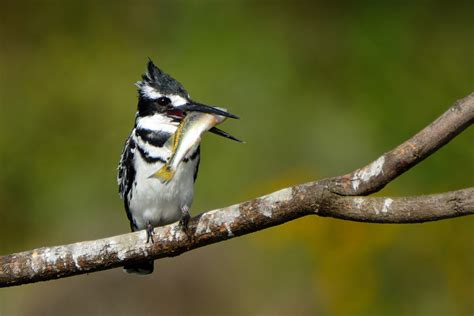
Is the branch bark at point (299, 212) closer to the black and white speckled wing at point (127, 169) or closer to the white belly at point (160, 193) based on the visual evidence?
the white belly at point (160, 193)

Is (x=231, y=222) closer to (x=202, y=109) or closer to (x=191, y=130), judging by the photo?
(x=191, y=130)

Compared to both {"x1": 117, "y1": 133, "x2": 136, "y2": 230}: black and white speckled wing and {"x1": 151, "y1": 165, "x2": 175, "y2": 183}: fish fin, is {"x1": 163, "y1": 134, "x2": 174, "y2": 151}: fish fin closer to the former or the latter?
{"x1": 151, "y1": 165, "x2": 175, "y2": 183}: fish fin

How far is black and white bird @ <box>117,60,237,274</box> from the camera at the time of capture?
2922 mm

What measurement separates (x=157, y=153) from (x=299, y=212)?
0.82 m

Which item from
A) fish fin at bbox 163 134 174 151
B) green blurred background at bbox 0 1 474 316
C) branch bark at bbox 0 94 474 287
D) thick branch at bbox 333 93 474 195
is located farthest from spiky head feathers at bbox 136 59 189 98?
green blurred background at bbox 0 1 474 316

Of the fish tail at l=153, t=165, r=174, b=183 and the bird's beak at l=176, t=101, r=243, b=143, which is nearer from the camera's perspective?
the bird's beak at l=176, t=101, r=243, b=143

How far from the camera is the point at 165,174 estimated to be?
2.79 metres

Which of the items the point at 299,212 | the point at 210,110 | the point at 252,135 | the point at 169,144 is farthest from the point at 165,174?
the point at 252,135

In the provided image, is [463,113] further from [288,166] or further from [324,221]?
[288,166]

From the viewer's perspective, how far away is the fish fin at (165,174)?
8.93 ft

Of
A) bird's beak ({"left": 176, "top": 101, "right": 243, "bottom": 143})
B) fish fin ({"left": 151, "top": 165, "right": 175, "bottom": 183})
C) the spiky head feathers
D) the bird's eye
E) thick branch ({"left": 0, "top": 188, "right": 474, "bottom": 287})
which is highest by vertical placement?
the spiky head feathers

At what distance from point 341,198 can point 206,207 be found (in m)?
3.01

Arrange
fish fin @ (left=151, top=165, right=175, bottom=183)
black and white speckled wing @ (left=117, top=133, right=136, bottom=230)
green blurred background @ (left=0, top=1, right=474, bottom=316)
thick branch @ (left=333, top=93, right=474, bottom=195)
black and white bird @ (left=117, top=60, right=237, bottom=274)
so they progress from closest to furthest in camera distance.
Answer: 1. thick branch @ (left=333, top=93, right=474, bottom=195)
2. fish fin @ (left=151, top=165, right=175, bottom=183)
3. black and white bird @ (left=117, top=60, right=237, bottom=274)
4. black and white speckled wing @ (left=117, top=133, right=136, bottom=230)
5. green blurred background @ (left=0, top=1, right=474, bottom=316)

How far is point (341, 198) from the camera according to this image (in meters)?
2.23
